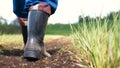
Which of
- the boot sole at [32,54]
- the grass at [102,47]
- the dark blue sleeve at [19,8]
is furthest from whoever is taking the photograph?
the dark blue sleeve at [19,8]

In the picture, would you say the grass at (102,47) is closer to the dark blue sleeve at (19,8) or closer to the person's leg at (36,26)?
the person's leg at (36,26)

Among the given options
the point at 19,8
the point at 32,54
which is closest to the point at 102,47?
the point at 32,54

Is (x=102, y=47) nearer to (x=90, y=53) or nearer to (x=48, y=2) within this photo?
(x=90, y=53)

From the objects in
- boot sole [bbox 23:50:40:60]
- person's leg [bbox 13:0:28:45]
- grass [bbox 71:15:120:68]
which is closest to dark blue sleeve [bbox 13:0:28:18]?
person's leg [bbox 13:0:28:45]

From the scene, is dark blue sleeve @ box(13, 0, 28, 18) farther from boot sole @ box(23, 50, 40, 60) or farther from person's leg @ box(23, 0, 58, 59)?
boot sole @ box(23, 50, 40, 60)

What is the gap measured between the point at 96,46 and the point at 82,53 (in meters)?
0.36

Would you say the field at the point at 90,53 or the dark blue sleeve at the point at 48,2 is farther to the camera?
the dark blue sleeve at the point at 48,2

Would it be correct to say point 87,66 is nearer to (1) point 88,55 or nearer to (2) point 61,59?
(1) point 88,55

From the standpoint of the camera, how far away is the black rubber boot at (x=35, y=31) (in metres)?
3.51

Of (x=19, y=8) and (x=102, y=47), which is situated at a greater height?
(x=102, y=47)

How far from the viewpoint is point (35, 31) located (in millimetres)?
3521

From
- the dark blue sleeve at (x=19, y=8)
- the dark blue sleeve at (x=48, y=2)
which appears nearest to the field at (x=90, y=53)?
the dark blue sleeve at (x=48, y=2)

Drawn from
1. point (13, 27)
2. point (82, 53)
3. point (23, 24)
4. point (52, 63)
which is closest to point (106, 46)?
point (82, 53)

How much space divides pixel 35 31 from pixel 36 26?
4 centimetres
